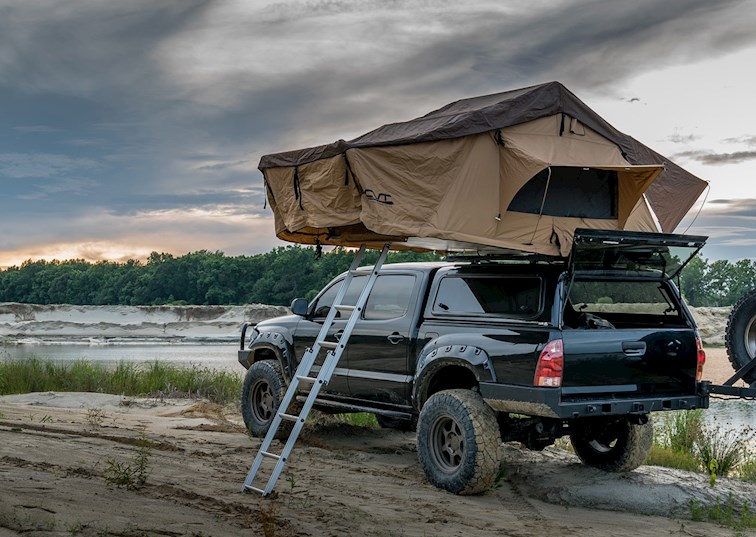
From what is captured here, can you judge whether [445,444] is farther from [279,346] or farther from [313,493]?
[279,346]

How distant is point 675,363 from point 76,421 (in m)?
7.97

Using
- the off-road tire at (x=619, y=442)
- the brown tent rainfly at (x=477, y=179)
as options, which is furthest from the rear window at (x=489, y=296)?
the off-road tire at (x=619, y=442)

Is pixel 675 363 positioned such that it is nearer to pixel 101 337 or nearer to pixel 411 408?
pixel 411 408

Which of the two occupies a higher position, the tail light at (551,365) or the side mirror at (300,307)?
the side mirror at (300,307)

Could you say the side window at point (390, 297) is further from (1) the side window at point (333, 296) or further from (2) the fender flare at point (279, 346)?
(2) the fender flare at point (279, 346)

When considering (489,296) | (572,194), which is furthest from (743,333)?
(489,296)

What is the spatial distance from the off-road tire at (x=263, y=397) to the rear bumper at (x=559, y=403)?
3663mm

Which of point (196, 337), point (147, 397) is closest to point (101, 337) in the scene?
point (196, 337)

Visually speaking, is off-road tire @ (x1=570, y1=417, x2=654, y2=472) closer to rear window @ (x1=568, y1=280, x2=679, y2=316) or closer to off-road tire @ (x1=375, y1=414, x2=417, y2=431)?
rear window @ (x1=568, y1=280, x2=679, y2=316)

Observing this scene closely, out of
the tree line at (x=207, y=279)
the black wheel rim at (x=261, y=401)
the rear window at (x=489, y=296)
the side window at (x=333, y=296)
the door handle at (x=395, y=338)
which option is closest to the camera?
the rear window at (x=489, y=296)

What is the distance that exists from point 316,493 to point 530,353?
2249mm

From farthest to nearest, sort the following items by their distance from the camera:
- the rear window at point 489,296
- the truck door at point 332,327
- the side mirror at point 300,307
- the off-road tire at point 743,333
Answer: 1. the side mirror at point 300,307
2. the truck door at point 332,327
3. the off-road tire at point 743,333
4. the rear window at point 489,296

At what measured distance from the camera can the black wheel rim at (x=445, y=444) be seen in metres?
8.71

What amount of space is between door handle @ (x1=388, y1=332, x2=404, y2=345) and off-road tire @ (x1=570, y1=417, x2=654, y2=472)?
75.9 inches
